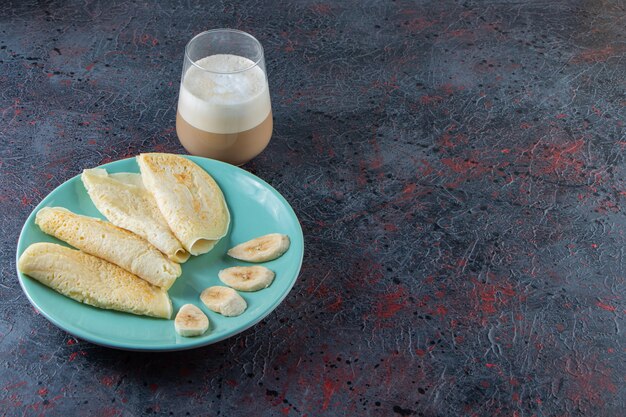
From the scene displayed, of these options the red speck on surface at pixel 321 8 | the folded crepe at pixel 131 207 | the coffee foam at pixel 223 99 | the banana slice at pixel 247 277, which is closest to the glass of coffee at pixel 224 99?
the coffee foam at pixel 223 99

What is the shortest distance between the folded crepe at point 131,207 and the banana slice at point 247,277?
0.07 metres

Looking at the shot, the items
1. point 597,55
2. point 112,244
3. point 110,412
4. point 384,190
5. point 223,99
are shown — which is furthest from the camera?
point 597,55

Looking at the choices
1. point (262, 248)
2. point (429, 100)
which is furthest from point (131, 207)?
point (429, 100)

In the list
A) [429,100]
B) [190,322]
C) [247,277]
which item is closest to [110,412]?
[190,322]

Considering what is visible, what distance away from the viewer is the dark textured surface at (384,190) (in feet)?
3.21

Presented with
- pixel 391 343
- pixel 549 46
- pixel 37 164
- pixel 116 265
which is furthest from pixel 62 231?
pixel 549 46

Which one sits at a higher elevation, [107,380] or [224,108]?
[224,108]

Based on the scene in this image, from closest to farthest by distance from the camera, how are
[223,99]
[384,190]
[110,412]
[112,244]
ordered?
1. [110,412]
2. [112,244]
3. [223,99]
4. [384,190]

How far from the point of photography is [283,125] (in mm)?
1405

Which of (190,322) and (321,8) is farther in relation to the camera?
(321,8)

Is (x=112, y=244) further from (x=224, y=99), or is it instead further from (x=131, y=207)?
(x=224, y=99)

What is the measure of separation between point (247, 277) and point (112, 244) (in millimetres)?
192

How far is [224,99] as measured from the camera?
1.17m

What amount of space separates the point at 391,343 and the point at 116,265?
395 millimetres
